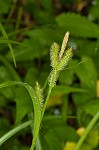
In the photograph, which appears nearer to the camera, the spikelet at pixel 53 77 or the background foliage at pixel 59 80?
the spikelet at pixel 53 77

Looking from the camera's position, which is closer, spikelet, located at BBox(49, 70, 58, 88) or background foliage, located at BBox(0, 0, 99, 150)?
spikelet, located at BBox(49, 70, 58, 88)

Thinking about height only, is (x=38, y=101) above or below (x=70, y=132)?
above

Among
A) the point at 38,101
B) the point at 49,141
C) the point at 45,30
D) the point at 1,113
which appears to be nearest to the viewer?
the point at 38,101

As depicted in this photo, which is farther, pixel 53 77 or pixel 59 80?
pixel 59 80

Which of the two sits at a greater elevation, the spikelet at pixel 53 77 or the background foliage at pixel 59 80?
the spikelet at pixel 53 77

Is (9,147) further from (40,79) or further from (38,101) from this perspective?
(38,101)

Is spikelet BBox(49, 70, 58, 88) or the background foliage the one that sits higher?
spikelet BBox(49, 70, 58, 88)

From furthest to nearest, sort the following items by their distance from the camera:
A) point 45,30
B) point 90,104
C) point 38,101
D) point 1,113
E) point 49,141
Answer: point 1,113
point 45,30
point 90,104
point 49,141
point 38,101

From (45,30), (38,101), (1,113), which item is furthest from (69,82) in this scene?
(38,101)

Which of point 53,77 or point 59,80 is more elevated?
point 53,77

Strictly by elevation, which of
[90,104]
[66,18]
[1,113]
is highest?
[66,18]

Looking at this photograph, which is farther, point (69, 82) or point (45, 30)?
point (45, 30)
